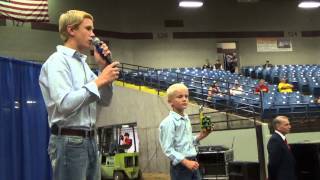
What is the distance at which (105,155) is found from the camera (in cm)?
1766

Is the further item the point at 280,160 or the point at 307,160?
the point at 307,160

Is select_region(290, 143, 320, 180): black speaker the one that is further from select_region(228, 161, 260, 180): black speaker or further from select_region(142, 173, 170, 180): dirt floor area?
select_region(142, 173, 170, 180): dirt floor area

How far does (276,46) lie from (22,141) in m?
23.4

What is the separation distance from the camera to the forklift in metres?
17.1

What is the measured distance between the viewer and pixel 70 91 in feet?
9.09

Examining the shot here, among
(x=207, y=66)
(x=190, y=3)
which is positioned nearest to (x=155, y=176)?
(x=207, y=66)

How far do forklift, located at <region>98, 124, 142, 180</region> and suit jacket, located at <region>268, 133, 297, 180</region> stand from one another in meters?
9.92

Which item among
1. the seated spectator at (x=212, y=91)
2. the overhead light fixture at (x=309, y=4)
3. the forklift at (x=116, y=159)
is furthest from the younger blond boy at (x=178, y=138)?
the overhead light fixture at (x=309, y=4)

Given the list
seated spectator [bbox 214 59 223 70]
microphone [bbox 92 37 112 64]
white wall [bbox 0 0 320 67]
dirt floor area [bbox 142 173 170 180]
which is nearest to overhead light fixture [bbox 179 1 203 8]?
white wall [bbox 0 0 320 67]

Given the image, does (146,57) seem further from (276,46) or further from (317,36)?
(317,36)

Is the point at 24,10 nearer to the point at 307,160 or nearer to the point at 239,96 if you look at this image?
the point at 239,96

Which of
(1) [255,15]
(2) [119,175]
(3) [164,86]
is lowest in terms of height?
(2) [119,175]

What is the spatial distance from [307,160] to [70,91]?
6364 mm

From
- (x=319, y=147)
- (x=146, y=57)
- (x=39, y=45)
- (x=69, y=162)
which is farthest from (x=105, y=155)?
(x=69, y=162)
